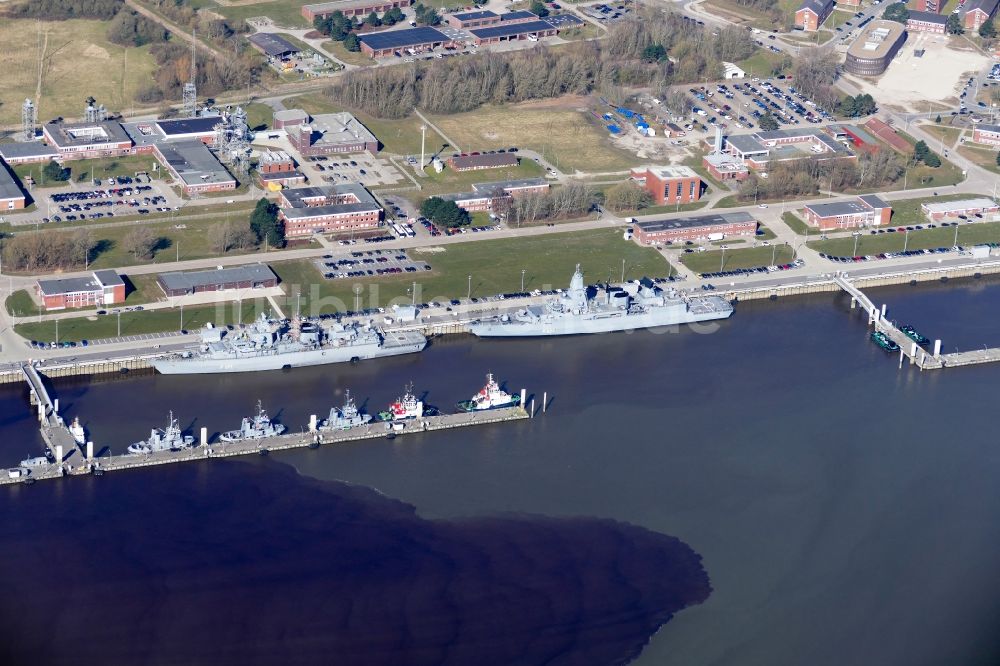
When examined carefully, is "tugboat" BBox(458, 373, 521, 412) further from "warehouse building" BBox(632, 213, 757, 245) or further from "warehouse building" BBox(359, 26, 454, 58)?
"warehouse building" BBox(359, 26, 454, 58)

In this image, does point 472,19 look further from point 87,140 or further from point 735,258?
point 735,258

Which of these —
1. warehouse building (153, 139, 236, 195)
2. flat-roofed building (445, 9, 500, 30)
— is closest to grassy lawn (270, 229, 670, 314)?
warehouse building (153, 139, 236, 195)

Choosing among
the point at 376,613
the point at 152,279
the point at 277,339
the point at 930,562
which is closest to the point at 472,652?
the point at 376,613

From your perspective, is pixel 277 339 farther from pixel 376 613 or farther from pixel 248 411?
pixel 376 613

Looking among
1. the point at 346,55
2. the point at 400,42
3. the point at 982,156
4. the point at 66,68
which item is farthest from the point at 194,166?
the point at 982,156

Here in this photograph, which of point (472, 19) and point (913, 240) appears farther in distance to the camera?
point (472, 19)
